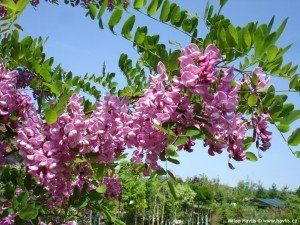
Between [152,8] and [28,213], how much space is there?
48.1 inches

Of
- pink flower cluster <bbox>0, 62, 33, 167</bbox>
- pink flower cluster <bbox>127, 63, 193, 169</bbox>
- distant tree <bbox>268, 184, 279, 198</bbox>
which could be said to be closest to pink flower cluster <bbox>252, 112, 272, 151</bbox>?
pink flower cluster <bbox>127, 63, 193, 169</bbox>

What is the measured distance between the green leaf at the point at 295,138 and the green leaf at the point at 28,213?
1.25 m

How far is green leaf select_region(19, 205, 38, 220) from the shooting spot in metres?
2.07

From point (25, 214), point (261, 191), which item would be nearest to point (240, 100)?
point (25, 214)

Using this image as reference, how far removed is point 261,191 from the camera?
4306cm

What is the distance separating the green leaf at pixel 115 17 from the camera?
211cm

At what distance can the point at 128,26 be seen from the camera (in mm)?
2152

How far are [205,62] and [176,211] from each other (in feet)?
64.3

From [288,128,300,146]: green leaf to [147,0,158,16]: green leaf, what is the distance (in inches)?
38.2

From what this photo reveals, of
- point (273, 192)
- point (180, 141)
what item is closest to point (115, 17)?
point (180, 141)

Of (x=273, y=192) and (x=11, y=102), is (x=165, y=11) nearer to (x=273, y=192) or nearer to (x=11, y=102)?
(x=11, y=102)

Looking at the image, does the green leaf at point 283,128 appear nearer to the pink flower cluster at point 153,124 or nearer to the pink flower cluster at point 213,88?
the pink flower cluster at point 153,124

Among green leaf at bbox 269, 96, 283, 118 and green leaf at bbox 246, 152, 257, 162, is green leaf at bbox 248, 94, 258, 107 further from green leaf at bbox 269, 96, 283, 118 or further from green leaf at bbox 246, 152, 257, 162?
green leaf at bbox 246, 152, 257, 162

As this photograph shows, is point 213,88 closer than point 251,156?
Yes
